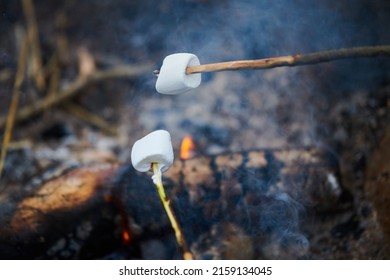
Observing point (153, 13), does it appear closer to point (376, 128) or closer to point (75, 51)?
point (75, 51)

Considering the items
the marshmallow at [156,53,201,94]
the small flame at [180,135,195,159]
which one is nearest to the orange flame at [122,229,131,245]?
the small flame at [180,135,195,159]

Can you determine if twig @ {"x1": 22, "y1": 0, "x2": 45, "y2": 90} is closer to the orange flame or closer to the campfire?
the campfire

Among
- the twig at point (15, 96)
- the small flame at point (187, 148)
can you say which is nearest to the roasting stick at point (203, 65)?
the small flame at point (187, 148)

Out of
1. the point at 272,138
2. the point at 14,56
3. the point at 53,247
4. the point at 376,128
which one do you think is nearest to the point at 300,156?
the point at 272,138

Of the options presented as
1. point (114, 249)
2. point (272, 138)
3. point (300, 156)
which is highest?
point (272, 138)

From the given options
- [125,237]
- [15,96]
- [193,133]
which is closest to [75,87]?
[15,96]

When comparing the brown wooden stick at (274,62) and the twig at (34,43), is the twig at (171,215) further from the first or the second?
the twig at (34,43)

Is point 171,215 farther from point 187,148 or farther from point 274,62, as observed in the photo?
point 274,62
